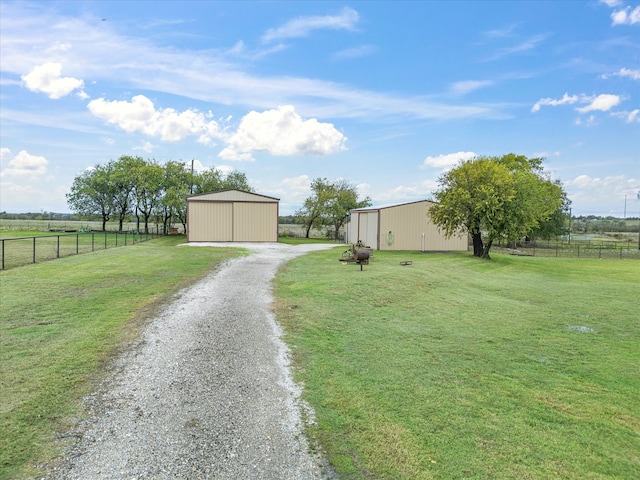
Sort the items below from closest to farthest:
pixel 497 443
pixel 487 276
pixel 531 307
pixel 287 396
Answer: pixel 497 443, pixel 287 396, pixel 531 307, pixel 487 276

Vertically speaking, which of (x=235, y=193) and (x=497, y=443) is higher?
(x=235, y=193)

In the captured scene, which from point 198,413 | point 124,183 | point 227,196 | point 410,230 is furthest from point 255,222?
point 198,413

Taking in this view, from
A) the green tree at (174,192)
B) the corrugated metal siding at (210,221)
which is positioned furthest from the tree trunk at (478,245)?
the green tree at (174,192)

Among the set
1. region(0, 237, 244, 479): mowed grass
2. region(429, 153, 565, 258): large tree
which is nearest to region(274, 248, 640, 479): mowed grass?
region(0, 237, 244, 479): mowed grass

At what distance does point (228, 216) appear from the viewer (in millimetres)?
30016

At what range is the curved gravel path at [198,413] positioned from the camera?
3330mm

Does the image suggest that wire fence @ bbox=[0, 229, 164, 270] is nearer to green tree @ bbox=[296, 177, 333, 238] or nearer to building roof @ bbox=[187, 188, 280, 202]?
building roof @ bbox=[187, 188, 280, 202]

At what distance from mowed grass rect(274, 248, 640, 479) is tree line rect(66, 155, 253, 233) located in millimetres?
33400

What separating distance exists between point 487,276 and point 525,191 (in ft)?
34.3

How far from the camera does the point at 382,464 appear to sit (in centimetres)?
346

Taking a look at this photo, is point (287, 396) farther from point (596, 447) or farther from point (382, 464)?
point (596, 447)

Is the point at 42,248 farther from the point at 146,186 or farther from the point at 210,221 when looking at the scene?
the point at 146,186

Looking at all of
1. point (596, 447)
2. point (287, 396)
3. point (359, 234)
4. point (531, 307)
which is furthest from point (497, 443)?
point (359, 234)

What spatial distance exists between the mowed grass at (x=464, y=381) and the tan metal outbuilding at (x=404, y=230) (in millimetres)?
15914
